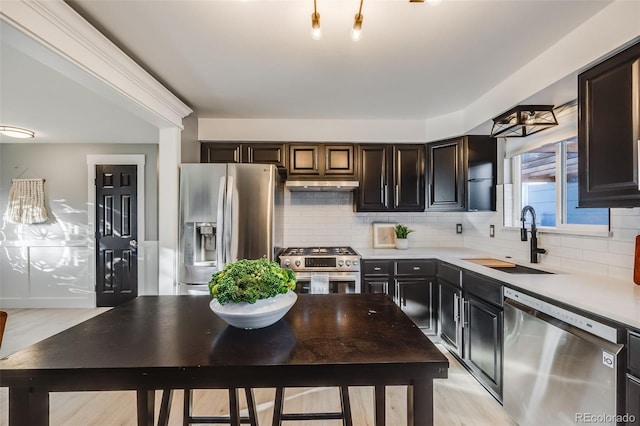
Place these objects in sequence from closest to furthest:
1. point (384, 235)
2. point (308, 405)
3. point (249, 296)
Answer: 1. point (249, 296)
2. point (308, 405)
3. point (384, 235)

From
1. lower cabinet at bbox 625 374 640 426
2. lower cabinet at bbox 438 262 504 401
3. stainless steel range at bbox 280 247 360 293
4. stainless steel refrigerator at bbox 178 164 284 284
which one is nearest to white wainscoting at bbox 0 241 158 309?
stainless steel refrigerator at bbox 178 164 284 284

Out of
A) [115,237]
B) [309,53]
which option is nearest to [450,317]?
[309,53]

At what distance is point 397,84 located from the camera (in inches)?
96.9

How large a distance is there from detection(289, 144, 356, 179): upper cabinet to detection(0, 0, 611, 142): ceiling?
46 cm

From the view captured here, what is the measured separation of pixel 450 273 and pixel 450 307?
318 mm

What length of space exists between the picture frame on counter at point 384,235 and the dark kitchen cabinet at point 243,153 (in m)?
1.41

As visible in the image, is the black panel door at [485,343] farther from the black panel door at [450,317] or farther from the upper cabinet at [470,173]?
the upper cabinet at [470,173]

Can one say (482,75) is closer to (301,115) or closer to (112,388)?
(301,115)

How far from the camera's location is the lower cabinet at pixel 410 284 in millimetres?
3028

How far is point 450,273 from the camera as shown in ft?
9.09

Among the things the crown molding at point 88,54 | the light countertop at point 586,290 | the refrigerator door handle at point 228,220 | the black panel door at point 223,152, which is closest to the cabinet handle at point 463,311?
the light countertop at point 586,290

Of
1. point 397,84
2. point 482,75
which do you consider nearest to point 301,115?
point 397,84

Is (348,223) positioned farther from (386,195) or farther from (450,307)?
(450,307)

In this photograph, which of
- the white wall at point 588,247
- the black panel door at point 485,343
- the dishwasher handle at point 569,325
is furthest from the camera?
the black panel door at point 485,343
